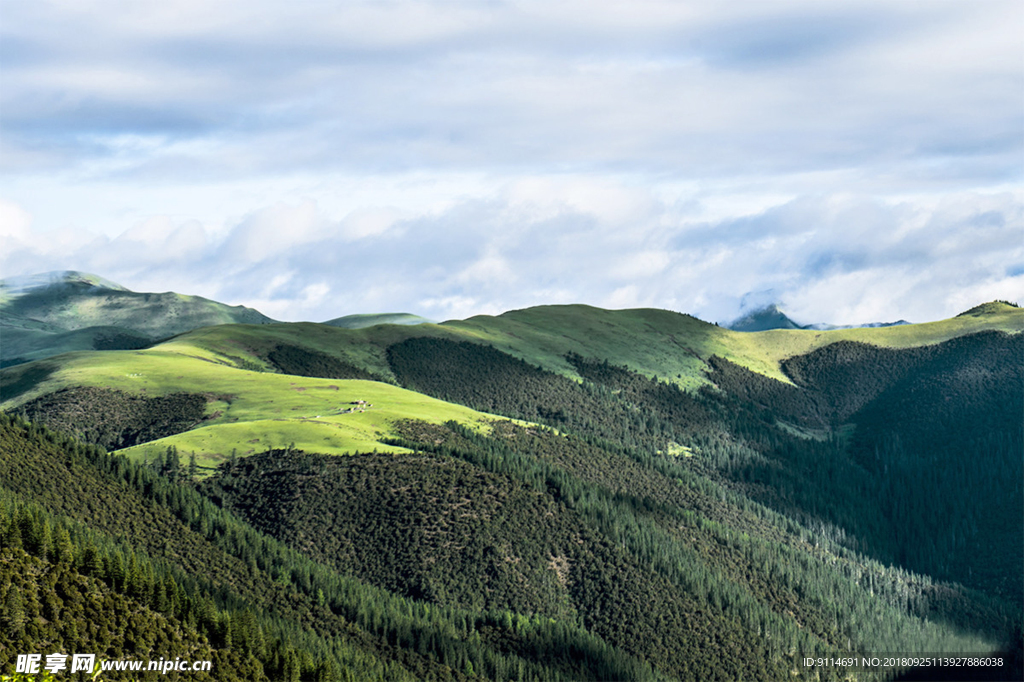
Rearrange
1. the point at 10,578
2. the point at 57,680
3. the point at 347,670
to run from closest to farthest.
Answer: the point at 57,680 → the point at 10,578 → the point at 347,670

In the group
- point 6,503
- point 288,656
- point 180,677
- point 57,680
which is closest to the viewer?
point 57,680

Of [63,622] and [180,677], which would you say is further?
[180,677]

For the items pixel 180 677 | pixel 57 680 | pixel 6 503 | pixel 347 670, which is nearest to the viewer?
pixel 57 680

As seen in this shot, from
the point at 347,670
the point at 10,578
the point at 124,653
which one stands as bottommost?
the point at 347,670

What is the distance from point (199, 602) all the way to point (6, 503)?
3360 cm

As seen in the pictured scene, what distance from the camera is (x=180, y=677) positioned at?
494 ft

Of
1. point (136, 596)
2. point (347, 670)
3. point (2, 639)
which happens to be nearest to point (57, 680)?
point (2, 639)

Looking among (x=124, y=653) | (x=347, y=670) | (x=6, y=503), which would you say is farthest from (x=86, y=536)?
(x=347, y=670)

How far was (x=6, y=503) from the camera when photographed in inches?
6358

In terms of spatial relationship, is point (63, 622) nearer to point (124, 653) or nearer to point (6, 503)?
point (124, 653)

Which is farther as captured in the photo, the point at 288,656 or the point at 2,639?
the point at 288,656

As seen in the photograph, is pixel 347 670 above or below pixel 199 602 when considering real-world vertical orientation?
below

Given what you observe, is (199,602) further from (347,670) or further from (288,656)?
(347,670)

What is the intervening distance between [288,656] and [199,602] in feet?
56.1
